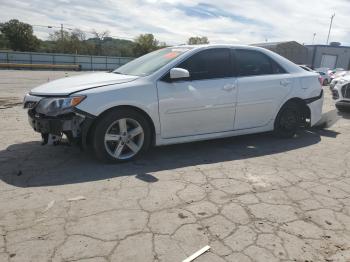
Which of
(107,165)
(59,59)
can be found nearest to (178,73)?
(107,165)

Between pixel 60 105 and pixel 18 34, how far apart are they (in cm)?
5268

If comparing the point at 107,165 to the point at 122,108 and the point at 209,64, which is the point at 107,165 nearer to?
the point at 122,108

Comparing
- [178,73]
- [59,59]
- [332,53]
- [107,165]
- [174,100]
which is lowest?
[59,59]

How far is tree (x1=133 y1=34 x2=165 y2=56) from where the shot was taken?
58.5 metres

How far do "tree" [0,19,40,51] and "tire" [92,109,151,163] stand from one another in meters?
52.7

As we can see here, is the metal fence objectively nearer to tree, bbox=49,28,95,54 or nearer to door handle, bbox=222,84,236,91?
tree, bbox=49,28,95,54

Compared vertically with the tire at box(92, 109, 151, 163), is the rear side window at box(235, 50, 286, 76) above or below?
above

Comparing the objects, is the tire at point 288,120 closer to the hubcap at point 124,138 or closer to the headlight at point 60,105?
the hubcap at point 124,138

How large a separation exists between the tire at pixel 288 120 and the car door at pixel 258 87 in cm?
23

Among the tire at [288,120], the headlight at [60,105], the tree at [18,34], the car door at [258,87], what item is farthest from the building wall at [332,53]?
the headlight at [60,105]

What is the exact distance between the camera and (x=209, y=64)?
5109 millimetres

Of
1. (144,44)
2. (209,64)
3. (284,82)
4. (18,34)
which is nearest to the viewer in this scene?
(209,64)

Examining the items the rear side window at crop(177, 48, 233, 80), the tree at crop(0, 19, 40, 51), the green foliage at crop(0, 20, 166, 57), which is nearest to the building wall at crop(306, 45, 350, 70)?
the green foliage at crop(0, 20, 166, 57)

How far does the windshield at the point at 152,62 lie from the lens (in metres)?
4.86
